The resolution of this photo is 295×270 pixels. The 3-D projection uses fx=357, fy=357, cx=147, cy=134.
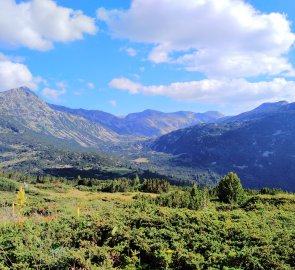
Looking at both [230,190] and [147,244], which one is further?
[230,190]

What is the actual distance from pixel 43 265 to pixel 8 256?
6.68 feet

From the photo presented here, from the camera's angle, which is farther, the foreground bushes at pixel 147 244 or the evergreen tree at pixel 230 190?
the evergreen tree at pixel 230 190

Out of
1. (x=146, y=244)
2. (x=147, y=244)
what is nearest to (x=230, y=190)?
(x=147, y=244)

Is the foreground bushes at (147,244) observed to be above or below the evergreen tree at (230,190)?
above

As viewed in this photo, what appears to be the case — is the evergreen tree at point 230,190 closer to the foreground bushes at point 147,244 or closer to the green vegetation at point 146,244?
the green vegetation at point 146,244

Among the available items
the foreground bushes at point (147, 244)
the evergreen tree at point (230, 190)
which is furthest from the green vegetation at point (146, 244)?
the evergreen tree at point (230, 190)

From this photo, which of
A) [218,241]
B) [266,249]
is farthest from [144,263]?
[266,249]

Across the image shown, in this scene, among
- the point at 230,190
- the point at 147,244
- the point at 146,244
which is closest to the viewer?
the point at 146,244

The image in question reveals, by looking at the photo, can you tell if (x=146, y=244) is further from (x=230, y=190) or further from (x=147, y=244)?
(x=230, y=190)

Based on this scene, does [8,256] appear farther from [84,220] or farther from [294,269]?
[294,269]

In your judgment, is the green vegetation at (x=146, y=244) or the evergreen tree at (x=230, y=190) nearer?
the green vegetation at (x=146, y=244)

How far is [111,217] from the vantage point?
20375 millimetres

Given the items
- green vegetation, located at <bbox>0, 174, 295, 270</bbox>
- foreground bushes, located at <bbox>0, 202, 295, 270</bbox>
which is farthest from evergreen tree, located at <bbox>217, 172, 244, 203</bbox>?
foreground bushes, located at <bbox>0, 202, 295, 270</bbox>

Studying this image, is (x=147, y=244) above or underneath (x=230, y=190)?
above
